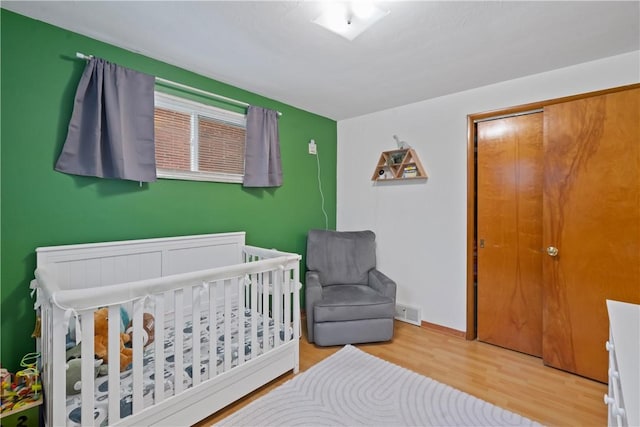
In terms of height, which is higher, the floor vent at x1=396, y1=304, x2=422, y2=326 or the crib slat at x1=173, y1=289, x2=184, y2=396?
the crib slat at x1=173, y1=289, x2=184, y2=396

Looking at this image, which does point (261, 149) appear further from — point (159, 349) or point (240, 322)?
point (159, 349)

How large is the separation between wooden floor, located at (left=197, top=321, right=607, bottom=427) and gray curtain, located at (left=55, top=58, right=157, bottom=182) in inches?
64.8

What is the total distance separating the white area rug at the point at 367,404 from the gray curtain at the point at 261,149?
165 centimetres

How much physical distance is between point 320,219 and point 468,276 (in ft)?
5.44

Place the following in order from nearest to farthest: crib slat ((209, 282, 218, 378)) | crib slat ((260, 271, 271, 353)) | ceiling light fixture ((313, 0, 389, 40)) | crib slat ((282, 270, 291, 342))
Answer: ceiling light fixture ((313, 0, 389, 40)) < crib slat ((209, 282, 218, 378)) < crib slat ((260, 271, 271, 353)) < crib slat ((282, 270, 291, 342))

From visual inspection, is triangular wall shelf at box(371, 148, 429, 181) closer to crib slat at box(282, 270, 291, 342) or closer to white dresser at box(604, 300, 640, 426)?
crib slat at box(282, 270, 291, 342)

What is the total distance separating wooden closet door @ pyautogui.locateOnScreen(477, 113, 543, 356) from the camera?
2.43 meters

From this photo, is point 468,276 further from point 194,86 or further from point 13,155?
point 13,155

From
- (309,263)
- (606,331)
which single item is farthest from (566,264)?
(309,263)

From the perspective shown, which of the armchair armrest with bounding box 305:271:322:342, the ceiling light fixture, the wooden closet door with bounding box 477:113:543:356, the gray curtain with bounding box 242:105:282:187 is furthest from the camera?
the gray curtain with bounding box 242:105:282:187

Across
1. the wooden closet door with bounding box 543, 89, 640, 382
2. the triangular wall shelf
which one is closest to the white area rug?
the wooden closet door with bounding box 543, 89, 640, 382

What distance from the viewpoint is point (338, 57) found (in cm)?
209

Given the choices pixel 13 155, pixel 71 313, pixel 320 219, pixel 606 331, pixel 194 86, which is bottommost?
pixel 606 331

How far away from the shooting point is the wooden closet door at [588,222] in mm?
1972
